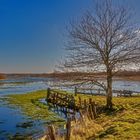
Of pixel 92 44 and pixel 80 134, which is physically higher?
pixel 92 44

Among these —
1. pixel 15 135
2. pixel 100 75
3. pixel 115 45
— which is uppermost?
pixel 115 45

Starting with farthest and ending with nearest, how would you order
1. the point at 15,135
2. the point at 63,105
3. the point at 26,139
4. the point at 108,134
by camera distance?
the point at 63,105 < the point at 15,135 < the point at 26,139 < the point at 108,134

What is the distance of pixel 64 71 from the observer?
25172 millimetres

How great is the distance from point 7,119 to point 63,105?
11123 millimetres

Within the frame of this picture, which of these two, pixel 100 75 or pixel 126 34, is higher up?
pixel 126 34

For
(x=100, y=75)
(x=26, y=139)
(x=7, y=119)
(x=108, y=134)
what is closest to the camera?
(x=108, y=134)

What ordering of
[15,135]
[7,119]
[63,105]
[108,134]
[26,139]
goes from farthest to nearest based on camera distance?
[63,105]
[7,119]
[15,135]
[26,139]
[108,134]

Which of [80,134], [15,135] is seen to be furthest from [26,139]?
[80,134]

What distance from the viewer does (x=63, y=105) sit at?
113 feet

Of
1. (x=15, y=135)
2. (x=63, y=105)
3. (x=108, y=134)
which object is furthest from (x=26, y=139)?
(x=63, y=105)

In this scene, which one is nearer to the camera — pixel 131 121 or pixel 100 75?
pixel 131 121

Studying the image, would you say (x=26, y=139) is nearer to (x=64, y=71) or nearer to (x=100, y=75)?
(x=64, y=71)

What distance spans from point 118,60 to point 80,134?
11.7 meters

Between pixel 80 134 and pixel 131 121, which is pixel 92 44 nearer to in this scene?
pixel 131 121
